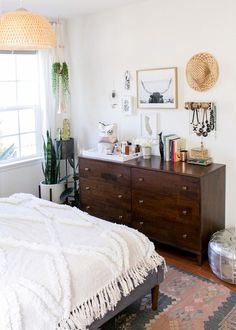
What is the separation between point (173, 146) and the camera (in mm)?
3693

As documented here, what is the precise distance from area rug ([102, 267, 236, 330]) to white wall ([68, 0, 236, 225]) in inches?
34.1

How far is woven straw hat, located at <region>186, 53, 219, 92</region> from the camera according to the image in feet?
11.3

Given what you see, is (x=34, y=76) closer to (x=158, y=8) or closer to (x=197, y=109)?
(x=158, y=8)

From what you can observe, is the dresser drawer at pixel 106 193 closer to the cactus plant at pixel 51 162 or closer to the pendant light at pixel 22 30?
the cactus plant at pixel 51 162

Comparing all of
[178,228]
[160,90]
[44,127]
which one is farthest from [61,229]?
[44,127]

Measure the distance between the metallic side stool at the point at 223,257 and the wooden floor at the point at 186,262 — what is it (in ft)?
0.18

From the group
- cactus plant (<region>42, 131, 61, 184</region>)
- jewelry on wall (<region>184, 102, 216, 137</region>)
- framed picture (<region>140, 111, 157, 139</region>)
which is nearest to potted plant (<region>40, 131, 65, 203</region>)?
cactus plant (<region>42, 131, 61, 184</region>)

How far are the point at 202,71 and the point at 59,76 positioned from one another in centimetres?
173

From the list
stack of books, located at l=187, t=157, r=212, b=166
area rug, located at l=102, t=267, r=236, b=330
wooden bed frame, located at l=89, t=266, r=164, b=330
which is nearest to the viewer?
wooden bed frame, located at l=89, t=266, r=164, b=330

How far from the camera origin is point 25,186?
4570 millimetres

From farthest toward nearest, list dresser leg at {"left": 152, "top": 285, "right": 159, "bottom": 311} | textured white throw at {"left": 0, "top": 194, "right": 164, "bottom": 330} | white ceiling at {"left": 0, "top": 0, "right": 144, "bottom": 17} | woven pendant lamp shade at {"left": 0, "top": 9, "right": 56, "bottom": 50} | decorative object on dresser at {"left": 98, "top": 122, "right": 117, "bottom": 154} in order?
1. decorative object on dresser at {"left": 98, "top": 122, "right": 117, "bottom": 154}
2. white ceiling at {"left": 0, "top": 0, "right": 144, "bottom": 17}
3. dresser leg at {"left": 152, "top": 285, "right": 159, "bottom": 311}
4. woven pendant lamp shade at {"left": 0, "top": 9, "right": 56, "bottom": 50}
5. textured white throw at {"left": 0, "top": 194, "right": 164, "bottom": 330}

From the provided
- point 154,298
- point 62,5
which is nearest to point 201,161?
point 154,298

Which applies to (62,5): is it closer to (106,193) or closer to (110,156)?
(110,156)

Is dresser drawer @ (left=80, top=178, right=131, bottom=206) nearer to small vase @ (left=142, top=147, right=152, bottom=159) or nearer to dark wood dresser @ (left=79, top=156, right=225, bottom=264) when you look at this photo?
dark wood dresser @ (left=79, top=156, right=225, bottom=264)
